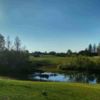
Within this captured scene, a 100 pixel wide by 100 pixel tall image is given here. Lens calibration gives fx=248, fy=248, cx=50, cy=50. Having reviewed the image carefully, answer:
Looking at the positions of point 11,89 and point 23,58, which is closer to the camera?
point 11,89

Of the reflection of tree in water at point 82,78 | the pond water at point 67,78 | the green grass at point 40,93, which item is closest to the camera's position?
the green grass at point 40,93

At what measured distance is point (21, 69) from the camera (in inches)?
3184

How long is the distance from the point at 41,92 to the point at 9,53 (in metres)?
→ 64.3

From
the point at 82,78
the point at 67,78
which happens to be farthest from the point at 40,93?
the point at 82,78

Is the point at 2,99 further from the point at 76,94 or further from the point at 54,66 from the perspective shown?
the point at 54,66

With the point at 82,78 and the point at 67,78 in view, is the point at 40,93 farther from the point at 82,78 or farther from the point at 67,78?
the point at 82,78

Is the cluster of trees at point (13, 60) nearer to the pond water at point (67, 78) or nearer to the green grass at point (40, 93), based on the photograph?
the pond water at point (67, 78)

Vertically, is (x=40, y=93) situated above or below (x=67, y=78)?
above

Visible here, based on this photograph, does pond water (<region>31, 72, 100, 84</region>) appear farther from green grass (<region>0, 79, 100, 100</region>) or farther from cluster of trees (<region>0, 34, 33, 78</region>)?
green grass (<region>0, 79, 100, 100</region>)

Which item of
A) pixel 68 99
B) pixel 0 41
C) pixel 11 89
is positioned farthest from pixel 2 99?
pixel 0 41

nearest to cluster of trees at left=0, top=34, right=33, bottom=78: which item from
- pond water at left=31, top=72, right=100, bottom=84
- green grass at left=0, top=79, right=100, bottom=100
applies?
pond water at left=31, top=72, right=100, bottom=84

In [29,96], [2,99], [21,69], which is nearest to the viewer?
[2,99]

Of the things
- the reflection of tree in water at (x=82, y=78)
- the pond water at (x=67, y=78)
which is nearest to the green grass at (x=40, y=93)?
the pond water at (x=67, y=78)

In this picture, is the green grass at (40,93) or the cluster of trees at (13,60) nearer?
the green grass at (40,93)
